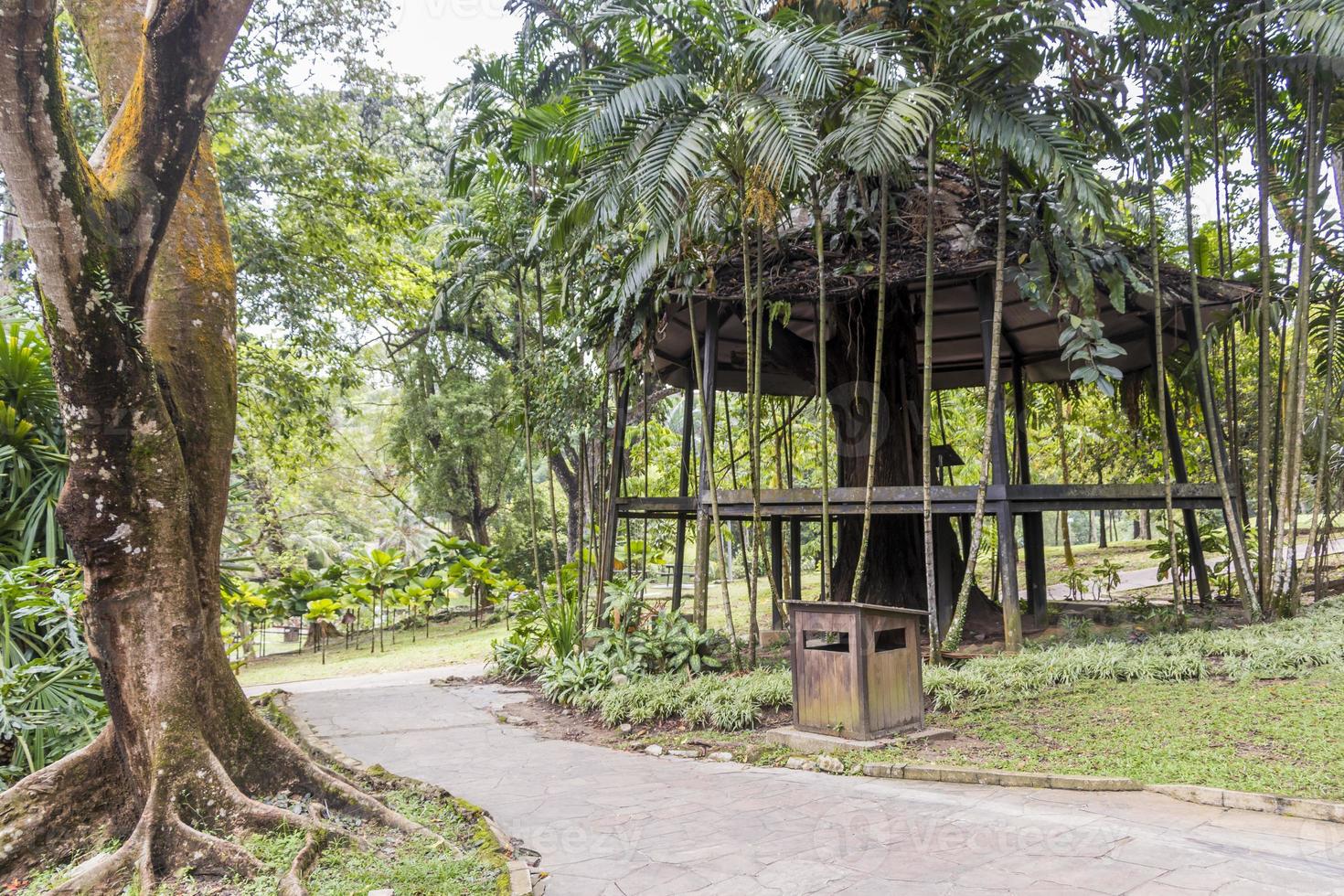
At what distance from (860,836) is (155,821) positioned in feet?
10.4

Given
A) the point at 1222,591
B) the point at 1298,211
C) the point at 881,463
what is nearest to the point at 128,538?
the point at 881,463

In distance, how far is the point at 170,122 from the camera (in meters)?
3.83

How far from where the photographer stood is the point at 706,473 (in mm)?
9344

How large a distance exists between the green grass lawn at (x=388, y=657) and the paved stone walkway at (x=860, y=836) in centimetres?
824

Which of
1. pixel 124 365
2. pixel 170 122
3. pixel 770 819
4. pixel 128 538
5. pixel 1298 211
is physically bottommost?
pixel 770 819

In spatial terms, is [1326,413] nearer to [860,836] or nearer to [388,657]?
[860,836]

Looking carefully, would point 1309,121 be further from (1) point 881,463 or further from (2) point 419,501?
(2) point 419,501

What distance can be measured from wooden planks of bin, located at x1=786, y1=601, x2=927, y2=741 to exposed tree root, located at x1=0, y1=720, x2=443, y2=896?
10.3ft

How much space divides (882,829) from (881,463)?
706 cm

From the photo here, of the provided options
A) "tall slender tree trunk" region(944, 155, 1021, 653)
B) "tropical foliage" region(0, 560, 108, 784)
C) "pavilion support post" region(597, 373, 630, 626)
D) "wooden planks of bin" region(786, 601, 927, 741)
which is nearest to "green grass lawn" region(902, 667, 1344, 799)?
"wooden planks of bin" region(786, 601, 927, 741)

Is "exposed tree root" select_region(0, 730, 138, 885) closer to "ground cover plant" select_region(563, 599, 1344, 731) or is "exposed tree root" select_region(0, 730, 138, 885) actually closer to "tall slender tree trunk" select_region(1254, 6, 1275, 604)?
"ground cover plant" select_region(563, 599, 1344, 731)

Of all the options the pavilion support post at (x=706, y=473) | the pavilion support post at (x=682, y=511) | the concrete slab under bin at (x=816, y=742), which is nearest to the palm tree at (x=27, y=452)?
the concrete slab under bin at (x=816, y=742)

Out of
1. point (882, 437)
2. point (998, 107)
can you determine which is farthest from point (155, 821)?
point (882, 437)

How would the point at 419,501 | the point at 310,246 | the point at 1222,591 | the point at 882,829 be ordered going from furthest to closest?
the point at 419,501 → the point at 1222,591 → the point at 310,246 → the point at 882,829
